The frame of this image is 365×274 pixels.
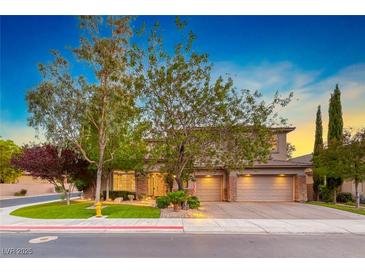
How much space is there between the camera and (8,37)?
44.0 ft

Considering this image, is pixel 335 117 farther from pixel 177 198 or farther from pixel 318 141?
pixel 177 198

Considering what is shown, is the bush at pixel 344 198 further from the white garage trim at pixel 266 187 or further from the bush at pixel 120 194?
the bush at pixel 120 194

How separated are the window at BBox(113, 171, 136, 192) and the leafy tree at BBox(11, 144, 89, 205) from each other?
4.76 meters

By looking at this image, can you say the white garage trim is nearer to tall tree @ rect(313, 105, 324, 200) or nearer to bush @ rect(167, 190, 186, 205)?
tall tree @ rect(313, 105, 324, 200)

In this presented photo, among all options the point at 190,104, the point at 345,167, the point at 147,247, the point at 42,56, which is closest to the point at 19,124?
the point at 42,56

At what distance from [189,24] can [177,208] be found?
9.92 metres

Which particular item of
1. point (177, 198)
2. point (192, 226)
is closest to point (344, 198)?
point (177, 198)

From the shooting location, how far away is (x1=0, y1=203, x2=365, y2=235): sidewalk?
11.4 meters

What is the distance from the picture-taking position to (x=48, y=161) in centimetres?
1969

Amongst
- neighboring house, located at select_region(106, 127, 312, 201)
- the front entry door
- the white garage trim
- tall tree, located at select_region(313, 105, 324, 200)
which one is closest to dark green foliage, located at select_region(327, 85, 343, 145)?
tall tree, located at select_region(313, 105, 324, 200)

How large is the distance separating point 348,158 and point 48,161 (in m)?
20.6

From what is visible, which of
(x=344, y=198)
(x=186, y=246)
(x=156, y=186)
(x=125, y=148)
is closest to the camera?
(x=186, y=246)

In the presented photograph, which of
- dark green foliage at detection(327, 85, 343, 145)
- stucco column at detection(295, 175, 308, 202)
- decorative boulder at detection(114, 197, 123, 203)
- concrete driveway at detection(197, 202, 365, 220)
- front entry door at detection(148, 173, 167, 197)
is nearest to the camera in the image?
concrete driveway at detection(197, 202, 365, 220)

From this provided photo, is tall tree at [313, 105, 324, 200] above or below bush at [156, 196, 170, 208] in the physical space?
above
